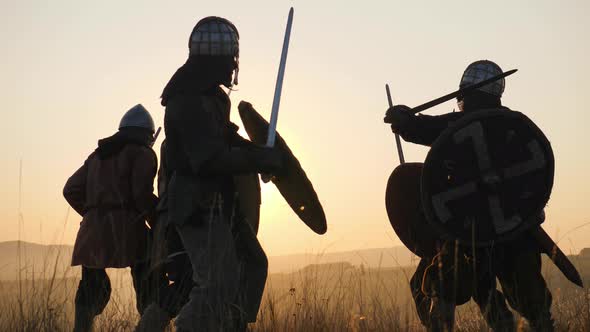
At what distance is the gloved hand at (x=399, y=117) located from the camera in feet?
17.6

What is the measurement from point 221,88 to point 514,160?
5.52 feet

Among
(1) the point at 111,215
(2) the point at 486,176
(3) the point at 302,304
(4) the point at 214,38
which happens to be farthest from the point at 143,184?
(2) the point at 486,176

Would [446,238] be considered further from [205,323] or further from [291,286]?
[205,323]

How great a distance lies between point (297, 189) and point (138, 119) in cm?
189

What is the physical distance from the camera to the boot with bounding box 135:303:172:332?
4414 millimetres

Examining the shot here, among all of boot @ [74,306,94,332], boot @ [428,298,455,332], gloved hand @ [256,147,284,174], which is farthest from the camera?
boot @ [74,306,94,332]

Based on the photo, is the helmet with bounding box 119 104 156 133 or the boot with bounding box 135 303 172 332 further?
the helmet with bounding box 119 104 156 133

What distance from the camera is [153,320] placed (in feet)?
14.5

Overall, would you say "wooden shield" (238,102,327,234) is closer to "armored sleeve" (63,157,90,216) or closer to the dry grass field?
the dry grass field

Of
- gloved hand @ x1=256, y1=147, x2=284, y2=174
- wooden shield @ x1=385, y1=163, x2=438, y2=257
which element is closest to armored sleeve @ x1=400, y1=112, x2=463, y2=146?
wooden shield @ x1=385, y1=163, x2=438, y2=257

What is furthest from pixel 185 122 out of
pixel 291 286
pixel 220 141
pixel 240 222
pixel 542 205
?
pixel 542 205

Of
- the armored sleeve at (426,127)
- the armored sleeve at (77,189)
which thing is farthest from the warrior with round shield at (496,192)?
the armored sleeve at (77,189)

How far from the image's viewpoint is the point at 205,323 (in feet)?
13.1

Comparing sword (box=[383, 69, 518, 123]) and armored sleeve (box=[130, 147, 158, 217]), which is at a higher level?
sword (box=[383, 69, 518, 123])
